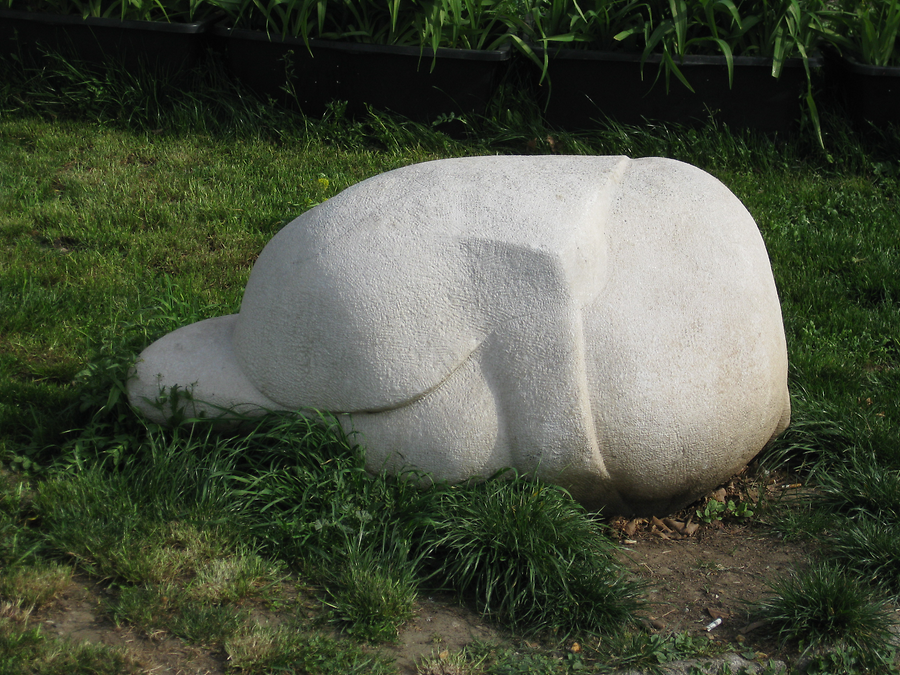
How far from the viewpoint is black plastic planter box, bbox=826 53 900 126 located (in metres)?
5.50

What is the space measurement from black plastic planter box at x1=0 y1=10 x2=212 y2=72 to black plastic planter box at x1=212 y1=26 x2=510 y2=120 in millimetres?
223

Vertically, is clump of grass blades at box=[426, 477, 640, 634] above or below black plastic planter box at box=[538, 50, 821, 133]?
below

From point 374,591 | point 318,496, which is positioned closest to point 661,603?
point 374,591

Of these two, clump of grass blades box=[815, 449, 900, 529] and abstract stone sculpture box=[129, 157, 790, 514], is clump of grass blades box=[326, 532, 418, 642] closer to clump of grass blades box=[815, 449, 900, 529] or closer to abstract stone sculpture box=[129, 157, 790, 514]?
abstract stone sculpture box=[129, 157, 790, 514]

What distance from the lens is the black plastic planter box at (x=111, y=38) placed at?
5.80 meters

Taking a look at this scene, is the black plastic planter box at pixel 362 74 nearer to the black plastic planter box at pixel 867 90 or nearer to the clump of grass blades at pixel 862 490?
the black plastic planter box at pixel 867 90

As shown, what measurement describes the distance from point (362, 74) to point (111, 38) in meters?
1.61

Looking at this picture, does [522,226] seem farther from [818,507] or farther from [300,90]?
[300,90]

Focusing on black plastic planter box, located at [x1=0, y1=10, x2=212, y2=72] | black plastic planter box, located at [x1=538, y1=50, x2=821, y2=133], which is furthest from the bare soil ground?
black plastic planter box, located at [x1=0, y1=10, x2=212, y2=72]

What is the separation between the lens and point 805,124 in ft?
18.6

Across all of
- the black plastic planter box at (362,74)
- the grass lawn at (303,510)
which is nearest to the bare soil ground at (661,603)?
the grass lawn at (303,510)

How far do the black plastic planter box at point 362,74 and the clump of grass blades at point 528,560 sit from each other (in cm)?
350

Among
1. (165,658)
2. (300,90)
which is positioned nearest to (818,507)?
(165,658)

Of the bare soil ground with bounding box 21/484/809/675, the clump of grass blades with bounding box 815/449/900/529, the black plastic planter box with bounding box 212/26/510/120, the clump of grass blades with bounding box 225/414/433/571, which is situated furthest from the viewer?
the black plastic planter box with bounding box 212/26/510/120
